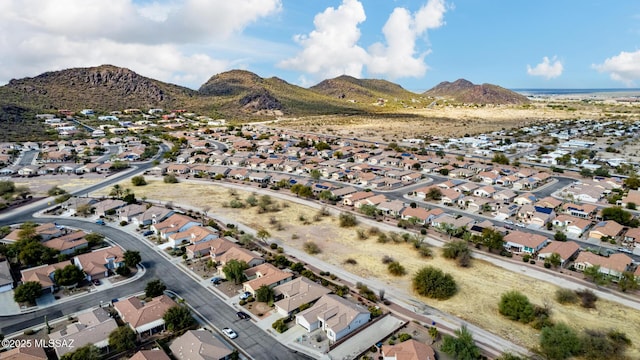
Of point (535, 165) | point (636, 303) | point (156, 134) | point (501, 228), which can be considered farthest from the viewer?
point (156, 134)

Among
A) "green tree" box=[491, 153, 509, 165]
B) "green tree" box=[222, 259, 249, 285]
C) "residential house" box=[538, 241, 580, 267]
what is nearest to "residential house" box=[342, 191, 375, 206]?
"residential house" box=[538, 241, 580, 267]

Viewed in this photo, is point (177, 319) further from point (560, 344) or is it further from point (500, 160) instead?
point (500, 160)

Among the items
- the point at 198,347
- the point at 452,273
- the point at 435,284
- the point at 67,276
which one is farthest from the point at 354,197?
the point at 67,276

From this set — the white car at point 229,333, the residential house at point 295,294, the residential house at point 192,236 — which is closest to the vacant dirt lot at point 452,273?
the residential house at point 295,294

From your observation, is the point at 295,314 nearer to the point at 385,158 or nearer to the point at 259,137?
the point at 385,158

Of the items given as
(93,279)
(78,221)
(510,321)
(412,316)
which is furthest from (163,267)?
(510,321)

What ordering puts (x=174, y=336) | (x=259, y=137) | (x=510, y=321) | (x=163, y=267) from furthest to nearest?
1. (x=259, y=137)
2. (x=163, y=267)
3. (x=510, y=321)
4. (x=174, y=336)

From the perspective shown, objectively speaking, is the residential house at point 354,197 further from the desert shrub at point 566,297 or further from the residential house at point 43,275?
the residential house at point 43,275
